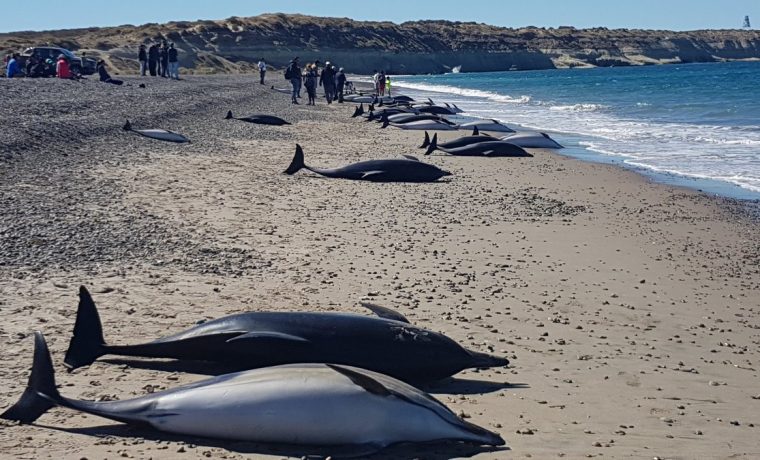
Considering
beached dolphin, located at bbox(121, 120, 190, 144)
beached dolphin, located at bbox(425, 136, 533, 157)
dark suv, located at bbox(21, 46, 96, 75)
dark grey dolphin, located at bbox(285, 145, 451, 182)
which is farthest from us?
dark suv, located at bbox(21, 46, 96, 75)

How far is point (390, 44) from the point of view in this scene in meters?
140

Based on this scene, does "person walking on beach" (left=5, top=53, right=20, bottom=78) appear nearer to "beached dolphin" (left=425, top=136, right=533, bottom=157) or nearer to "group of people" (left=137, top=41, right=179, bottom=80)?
"group of people" (left=137, top=41, right=179, bottom=80)

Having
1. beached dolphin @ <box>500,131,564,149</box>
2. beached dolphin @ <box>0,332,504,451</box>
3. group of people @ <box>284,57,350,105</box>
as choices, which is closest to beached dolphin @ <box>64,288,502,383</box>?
beached dolphin @ <box>0,332,504,451</box>

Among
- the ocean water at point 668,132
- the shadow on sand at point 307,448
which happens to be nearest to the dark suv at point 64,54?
the ocean water at point 668,132

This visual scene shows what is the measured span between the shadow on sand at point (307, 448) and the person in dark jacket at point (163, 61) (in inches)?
1921

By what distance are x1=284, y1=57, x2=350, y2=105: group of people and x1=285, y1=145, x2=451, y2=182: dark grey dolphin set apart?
902 inches

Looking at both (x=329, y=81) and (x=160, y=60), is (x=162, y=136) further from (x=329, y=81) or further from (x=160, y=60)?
(x=160, y=60)

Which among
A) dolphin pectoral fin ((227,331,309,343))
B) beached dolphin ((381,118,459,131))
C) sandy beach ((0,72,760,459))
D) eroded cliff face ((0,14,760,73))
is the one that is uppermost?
eroded cliff face ((0,14,760,73))

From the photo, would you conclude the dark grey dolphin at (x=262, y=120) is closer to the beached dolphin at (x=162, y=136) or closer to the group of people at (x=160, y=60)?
the beached dolphin at (x=162, y=136)

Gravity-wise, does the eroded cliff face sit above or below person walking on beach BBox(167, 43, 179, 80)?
above

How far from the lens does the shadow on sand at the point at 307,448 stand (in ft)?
16.0

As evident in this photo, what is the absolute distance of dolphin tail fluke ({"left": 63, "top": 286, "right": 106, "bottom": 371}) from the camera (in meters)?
5.95

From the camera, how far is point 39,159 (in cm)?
1449

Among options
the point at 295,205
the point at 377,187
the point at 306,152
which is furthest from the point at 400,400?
the point at 306,152
